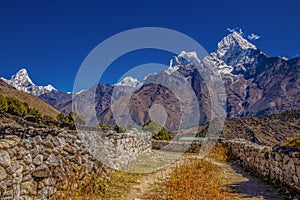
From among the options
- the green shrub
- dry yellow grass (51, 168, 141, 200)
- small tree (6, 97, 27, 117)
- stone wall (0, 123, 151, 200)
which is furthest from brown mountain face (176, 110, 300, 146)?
stone wall (0, 123, 151, 200)

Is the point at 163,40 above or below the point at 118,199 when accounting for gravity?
above

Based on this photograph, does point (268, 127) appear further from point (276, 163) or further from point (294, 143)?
point (276, 163)

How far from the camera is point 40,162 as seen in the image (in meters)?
5.96

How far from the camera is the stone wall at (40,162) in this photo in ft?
16.5

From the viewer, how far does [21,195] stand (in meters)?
5.36

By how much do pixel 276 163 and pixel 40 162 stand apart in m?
7.72

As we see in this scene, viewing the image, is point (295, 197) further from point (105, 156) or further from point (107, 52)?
point (107, 52)

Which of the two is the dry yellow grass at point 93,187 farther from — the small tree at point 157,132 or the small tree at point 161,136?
the small tree at point 157,132

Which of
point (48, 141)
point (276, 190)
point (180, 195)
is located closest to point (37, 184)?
point (48, 141)

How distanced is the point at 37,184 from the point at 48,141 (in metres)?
1.13

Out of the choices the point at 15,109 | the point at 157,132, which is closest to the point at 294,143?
the point at 157,132

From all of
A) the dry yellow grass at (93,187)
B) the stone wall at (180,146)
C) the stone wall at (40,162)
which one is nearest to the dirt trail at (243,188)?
the dry yellow grass at (93,187)

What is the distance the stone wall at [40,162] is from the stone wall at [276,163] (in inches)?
234

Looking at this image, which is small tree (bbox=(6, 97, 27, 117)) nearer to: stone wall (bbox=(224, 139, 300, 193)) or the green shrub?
stone wall (bbox=(224, 139, 300, 193))
